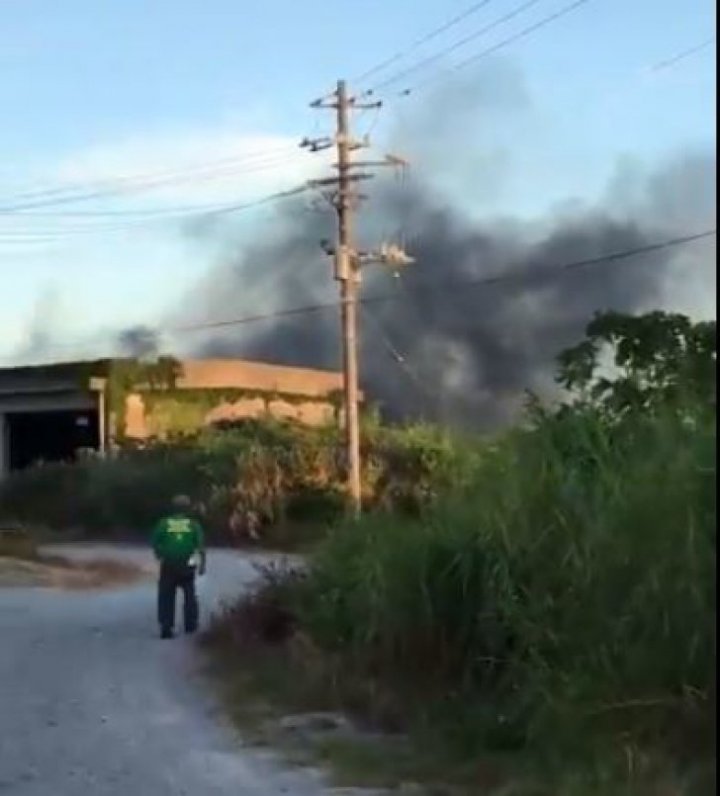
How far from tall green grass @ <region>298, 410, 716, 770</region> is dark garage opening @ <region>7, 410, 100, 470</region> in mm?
57586

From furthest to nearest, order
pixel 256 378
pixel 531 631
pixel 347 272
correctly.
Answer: pixel 256 378 → pixel 347 272 → pixel 531 631

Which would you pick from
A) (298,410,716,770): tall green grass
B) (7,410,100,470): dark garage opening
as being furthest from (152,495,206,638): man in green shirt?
(7,410,100,470): dark garage opening

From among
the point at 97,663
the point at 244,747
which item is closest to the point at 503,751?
the point at 244,747

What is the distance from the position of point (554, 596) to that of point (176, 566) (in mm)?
9505

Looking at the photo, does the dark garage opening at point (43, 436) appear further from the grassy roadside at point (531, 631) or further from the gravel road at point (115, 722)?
the grassy roadside at point (531, 631)

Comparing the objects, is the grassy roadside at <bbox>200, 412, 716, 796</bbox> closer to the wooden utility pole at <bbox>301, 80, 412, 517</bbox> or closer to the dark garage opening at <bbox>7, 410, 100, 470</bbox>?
the wooden utility pole at <bbox>301, 80, 412, 517</bbox>

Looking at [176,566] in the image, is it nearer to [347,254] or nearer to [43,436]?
[347,254]

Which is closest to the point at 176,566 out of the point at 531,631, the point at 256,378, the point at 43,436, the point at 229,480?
the point at 531,631

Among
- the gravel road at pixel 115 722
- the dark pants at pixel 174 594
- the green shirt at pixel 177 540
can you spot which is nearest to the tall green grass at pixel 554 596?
the gravel road at pixel 115 722

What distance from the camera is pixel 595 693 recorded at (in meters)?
10.2

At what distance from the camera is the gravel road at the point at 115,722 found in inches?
428

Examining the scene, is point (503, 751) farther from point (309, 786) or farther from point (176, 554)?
point (176, 554)

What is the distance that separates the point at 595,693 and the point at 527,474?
2953 mm

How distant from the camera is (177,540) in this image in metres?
20.4
